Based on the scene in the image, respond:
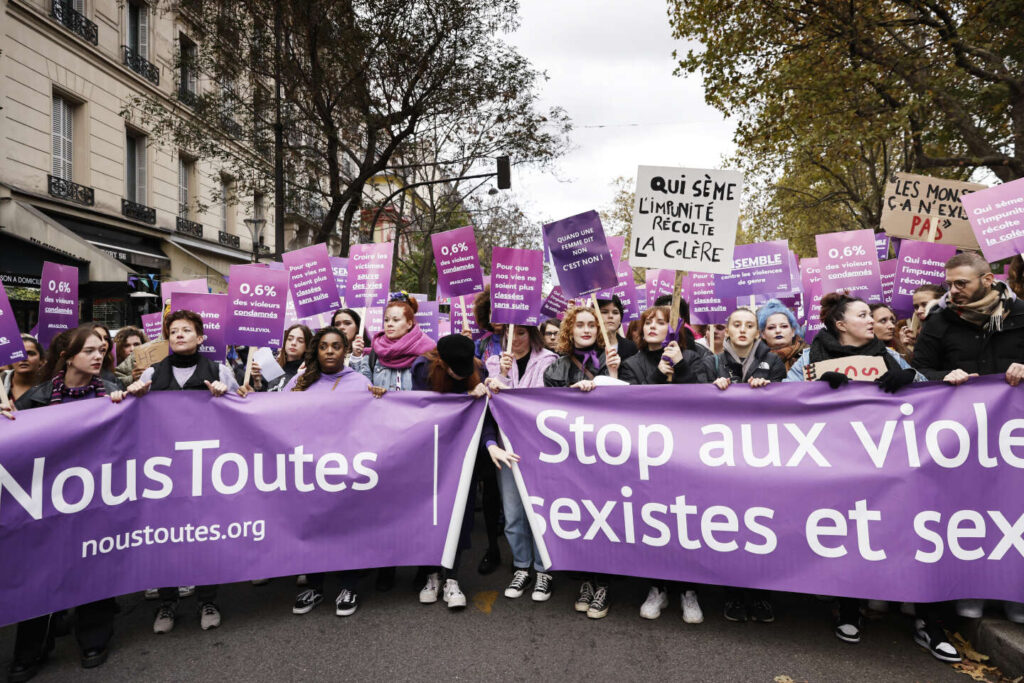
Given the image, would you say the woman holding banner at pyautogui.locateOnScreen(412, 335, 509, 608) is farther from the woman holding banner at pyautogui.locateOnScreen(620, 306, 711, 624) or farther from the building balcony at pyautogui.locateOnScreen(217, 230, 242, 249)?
the building balcony at pyautogui.locateOnScreen(217, 230, 242, 249)

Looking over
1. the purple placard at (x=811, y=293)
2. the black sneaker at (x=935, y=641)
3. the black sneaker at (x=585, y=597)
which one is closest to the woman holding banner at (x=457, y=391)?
the black sneaker at (x=585, y=597)

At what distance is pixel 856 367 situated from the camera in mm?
3678

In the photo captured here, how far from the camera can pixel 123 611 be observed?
405 cm

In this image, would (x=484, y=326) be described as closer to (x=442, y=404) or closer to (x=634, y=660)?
(x=442, y=404)

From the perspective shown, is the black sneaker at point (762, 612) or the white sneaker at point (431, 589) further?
the white sneaker at point (431, 589)

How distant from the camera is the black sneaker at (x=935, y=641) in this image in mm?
3236

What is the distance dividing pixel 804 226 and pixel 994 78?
56.5ft

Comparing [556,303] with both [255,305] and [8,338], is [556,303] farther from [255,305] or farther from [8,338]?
[8,338]

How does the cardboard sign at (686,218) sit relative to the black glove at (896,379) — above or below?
above

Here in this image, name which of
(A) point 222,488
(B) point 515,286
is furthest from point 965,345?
(A) point 222,488

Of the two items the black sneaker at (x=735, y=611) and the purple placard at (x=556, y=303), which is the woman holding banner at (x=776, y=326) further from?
the purple placard at (x=556, y=303)

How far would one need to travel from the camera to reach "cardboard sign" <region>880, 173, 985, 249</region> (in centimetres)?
675

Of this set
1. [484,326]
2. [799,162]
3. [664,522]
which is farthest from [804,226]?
[664,522]

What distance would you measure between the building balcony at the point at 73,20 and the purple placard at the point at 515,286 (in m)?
17.0
